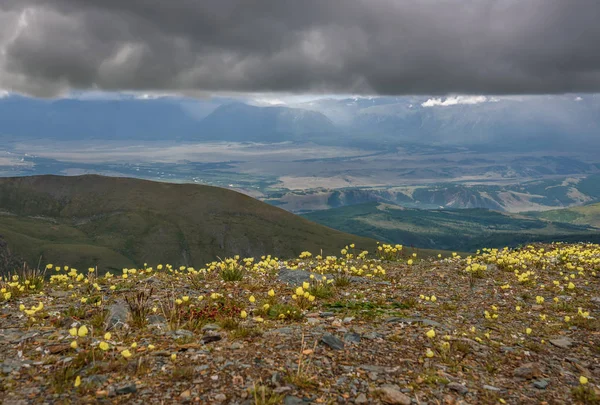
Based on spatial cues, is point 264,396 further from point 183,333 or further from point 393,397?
point 183,333

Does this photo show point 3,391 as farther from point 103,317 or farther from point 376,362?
point 376,362

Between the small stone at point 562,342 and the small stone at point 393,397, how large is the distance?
5.64 metres

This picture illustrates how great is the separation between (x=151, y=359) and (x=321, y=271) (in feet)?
34.9

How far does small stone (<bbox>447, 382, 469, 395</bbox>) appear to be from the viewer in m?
7.68

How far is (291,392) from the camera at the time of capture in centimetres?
718

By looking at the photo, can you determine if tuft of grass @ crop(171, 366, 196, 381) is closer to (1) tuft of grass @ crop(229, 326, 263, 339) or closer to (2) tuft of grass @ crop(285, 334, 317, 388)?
(2) tuft of grass @ crop(285, 334, 317, 388)

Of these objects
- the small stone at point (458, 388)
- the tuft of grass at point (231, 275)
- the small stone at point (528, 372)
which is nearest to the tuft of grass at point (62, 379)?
the small stone at point (458, 388)

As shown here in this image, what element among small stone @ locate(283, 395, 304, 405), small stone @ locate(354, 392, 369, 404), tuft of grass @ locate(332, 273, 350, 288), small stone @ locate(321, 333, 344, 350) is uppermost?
small stone @ locate(283, 395, 304, 405)

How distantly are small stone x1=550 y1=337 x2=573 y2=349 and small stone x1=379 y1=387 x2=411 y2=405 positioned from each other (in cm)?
564

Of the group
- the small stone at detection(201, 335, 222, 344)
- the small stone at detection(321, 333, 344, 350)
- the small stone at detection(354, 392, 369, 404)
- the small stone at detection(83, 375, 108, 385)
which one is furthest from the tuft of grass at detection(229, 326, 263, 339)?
the small stone at detection(354, 392, 369, 404)

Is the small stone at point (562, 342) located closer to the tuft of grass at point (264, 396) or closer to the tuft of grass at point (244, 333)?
the tuft of grass at point (244, 333)

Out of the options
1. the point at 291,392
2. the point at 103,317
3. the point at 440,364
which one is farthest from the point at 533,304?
the point at 103,317

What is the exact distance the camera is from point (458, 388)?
774 centimetres

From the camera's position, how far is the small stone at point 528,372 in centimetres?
859
